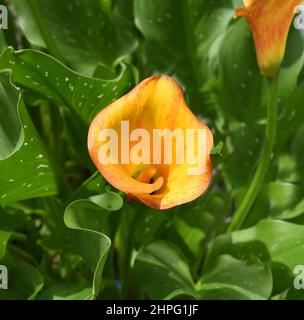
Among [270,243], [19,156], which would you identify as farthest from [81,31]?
[270,243]

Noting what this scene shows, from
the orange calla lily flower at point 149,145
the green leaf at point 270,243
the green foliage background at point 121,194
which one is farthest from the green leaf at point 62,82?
the green leaf at point 270,243

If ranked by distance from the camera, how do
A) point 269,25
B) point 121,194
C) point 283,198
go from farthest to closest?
point 283,198 < point 121,194 < point 269,25

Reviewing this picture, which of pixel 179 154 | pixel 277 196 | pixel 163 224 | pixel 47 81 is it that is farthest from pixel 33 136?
pixel 277 196

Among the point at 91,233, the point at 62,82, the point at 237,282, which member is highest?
the point at 62,82

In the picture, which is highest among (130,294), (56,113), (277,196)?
(56,113)

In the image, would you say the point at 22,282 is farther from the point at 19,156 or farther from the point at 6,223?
the point at 19,156

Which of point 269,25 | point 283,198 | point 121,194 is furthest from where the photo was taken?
point 283,198

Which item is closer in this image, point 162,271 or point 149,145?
point 149,145
